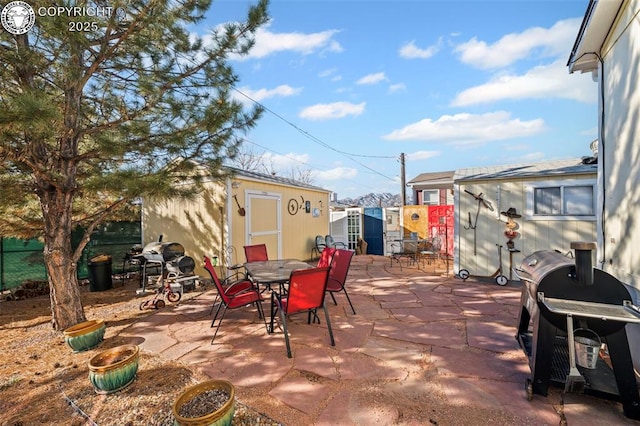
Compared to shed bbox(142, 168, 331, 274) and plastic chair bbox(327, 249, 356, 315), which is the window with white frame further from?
shed bbox(142, 168, 331, 274)

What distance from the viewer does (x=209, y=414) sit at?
1661 mm

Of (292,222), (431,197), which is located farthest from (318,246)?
(431,197)

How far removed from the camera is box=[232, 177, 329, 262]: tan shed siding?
6582mm

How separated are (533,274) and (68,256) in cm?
537

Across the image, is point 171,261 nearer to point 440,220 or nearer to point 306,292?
point 306,292

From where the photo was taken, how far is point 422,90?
955 centimetres

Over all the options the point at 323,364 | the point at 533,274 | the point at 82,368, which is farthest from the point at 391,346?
the point at 82,368

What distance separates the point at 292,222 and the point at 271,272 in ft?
15.9

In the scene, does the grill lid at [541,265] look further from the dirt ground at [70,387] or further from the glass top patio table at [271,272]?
the glass top patio table at [271,272]

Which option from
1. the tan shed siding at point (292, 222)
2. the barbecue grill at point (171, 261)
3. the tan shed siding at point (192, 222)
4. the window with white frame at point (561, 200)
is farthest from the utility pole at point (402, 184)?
the barbecue grill at point (171, 261)

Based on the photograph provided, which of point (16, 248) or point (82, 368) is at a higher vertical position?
point (16, 248)

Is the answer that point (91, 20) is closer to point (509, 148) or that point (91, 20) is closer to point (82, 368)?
point (82, 368)

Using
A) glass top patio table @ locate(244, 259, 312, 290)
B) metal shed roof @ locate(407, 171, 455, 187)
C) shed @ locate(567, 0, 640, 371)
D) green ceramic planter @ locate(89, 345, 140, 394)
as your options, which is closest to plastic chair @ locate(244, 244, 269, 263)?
glass top patio table @ locate(244, 259, 312, 290)

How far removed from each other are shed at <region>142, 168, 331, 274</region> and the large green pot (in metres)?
3.85
